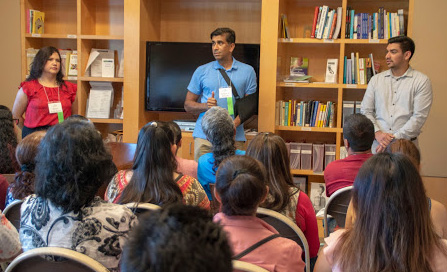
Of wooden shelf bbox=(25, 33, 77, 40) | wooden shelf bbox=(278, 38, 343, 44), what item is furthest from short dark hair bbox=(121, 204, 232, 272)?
wooden shelf bbox=(25, 33, 77, 40)

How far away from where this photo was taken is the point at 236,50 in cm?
502

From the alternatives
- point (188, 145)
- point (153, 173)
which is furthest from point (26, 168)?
point (188, 145)

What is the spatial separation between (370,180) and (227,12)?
4147 mm

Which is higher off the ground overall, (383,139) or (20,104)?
(20,104)

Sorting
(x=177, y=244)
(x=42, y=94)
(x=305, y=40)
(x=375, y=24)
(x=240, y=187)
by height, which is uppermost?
(x=375, y=24)

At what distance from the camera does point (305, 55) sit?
527 cm

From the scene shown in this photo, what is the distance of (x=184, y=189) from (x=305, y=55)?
3.28 meters

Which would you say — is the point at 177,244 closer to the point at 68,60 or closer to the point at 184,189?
the point at 184,189

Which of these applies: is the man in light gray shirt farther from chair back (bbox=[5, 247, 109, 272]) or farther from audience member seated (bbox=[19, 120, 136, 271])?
chair back (bbox=[5, 247, 109, 272])

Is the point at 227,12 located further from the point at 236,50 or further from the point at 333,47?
the point at 333,47

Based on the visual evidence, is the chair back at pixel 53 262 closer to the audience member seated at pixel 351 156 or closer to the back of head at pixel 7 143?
the back of head at pixel 7 143

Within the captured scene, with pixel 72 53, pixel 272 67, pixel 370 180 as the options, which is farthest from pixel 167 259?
pixel 72 53

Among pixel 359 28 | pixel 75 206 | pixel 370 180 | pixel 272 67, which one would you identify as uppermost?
pixel 359 28

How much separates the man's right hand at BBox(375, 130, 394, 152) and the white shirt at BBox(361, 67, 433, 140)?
0.22 feet
